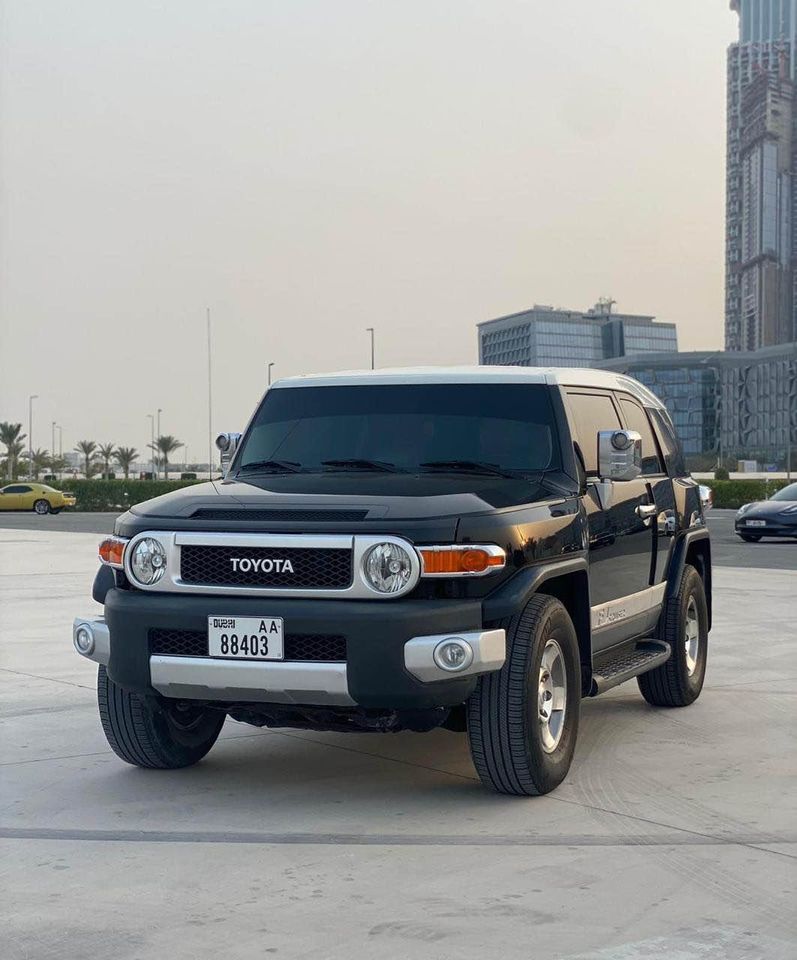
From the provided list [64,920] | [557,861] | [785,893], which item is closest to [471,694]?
[557,861]

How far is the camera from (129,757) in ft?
22.8

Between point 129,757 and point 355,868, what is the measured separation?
6.81 ft

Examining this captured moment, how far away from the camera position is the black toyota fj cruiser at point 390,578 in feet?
19.3

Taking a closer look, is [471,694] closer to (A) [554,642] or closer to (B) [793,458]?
(A) [554,642]

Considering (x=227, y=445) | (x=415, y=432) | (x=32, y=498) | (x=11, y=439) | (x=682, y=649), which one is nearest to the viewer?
A: (x=415, y=432)

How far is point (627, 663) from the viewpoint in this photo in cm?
772

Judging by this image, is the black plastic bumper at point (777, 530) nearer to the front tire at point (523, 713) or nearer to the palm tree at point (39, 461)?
the front tire at point (523, 713)

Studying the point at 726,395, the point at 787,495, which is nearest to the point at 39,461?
the point at 726,395

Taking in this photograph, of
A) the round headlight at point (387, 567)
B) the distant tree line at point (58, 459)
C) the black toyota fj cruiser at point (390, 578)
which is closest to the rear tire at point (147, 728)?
the black toyota fj cruiser at point (390, 578)

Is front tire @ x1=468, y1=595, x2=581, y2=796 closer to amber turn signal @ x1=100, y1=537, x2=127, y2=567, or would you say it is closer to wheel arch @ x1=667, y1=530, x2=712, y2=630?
amber turn signal @ x1=100, y1=537, x2=127, y2=567

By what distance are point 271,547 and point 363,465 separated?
3.95 feet

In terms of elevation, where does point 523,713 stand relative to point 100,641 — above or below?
below

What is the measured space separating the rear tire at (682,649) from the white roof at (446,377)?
1554 mm

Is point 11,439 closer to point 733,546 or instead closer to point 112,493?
point 112,493
